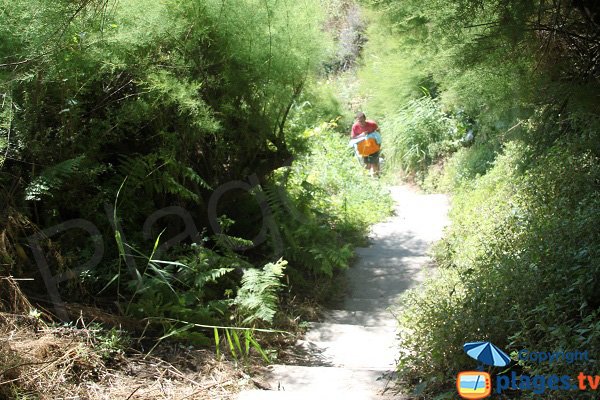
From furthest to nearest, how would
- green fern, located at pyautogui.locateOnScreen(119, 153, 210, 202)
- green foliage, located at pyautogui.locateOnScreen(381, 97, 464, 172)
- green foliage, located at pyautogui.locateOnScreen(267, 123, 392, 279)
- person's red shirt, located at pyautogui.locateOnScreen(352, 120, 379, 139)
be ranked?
green foliage, located at pyautogui.locateOnScreen(381, 97, 464, 172), person's red shirt, located at pyautogui.locateOnScreen(352, 120, 379, 139), green foliage, located at pyautogui.locateOnScreen(267, 123, 392, 279), green fern, located at pyautogui.locateOnScreen(119, 153, 210, 202)

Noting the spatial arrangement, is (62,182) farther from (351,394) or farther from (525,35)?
(525,35)

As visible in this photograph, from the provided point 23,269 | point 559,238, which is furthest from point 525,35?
point 23,269

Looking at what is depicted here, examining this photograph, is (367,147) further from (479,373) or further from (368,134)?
(479,373)

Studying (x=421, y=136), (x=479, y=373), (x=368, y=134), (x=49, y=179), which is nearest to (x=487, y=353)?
(x=479, y=373)

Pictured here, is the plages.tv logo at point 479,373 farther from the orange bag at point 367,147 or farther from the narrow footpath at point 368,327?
the orange bag at point 367,147

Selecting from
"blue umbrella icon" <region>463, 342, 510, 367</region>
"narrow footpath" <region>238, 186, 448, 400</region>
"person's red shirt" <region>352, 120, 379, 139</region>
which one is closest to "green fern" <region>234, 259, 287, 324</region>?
"narrow footpath" <region>238, 186, 448, 400</region>

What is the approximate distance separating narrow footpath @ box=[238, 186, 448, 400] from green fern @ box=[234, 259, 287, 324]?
42cm

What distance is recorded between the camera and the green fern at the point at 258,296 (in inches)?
182

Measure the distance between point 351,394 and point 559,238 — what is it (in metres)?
1.76

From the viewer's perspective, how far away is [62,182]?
468cm

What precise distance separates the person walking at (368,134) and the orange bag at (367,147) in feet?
0.14

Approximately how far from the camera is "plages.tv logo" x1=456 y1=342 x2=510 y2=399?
123 inches

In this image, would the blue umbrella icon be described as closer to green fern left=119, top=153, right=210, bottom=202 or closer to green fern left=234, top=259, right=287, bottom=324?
green fern left=234, top=259, right=287, bottom=324

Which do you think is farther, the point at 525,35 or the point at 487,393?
the point at 525,35
